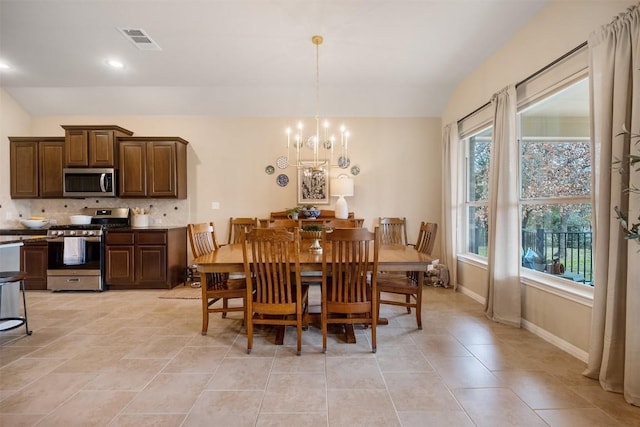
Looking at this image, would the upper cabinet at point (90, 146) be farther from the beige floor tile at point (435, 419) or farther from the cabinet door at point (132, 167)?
the beige floor tile at point (435, 419)

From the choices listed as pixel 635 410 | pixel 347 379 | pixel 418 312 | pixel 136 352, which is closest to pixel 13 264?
pixel 136 352

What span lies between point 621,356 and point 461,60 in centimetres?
337

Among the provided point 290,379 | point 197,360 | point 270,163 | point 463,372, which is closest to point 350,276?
point 290,379

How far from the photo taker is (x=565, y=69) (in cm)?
253

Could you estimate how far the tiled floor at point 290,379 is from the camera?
1700mm

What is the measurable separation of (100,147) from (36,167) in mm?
1133

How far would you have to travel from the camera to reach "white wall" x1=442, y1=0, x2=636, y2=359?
2281mm

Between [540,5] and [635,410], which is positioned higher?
[540,5]

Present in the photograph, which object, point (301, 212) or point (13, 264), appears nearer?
point (13, 264)

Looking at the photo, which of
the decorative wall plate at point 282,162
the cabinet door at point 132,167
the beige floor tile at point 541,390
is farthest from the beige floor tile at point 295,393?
the cabinet door at point 132,167

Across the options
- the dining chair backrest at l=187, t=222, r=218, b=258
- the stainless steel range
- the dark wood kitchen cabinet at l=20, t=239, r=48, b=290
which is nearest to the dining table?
the dining chair backrest at l=187, t=222, r=218, b=258

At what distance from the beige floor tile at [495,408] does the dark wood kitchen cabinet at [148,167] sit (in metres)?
4.54

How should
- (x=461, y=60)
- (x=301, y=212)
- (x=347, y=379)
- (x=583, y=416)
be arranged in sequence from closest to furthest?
(x=583, y=416), (x=347, y=379), (x=461, y=60), (x=301, y=212)

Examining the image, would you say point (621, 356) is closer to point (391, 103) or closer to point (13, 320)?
point (391, 103)
